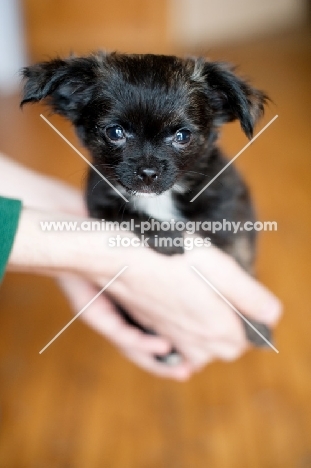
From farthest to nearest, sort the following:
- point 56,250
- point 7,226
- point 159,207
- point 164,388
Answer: point 164,388 < point 159,207 < point 56,250 < point 7,226

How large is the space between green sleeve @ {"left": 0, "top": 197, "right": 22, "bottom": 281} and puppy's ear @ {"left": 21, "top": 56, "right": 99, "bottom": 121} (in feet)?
0.77

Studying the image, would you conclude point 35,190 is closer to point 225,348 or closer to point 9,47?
point 225,348

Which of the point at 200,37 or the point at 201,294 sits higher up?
the point at 201,294

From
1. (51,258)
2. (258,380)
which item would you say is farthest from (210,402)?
(51,258)

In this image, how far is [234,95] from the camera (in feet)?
4.52

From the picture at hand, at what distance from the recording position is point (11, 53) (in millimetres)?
4641

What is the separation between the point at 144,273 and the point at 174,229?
0.15 metres

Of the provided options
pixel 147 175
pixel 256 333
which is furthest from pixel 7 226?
pixel 256 333

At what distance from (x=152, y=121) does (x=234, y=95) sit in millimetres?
229

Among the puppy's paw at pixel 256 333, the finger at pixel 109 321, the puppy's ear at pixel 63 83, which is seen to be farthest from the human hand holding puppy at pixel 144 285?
the puppy's ear at pixel 63 83

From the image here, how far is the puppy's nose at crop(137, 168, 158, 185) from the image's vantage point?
1.31 m

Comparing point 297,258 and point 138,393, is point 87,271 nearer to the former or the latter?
point 138,393

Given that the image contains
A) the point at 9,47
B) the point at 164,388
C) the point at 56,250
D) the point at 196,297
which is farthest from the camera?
the point at 9,47

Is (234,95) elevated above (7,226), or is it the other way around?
(234,95)
